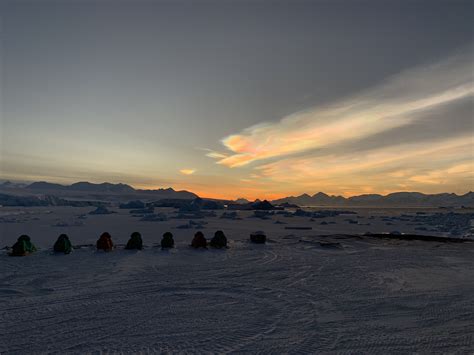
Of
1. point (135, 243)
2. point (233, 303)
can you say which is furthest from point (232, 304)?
point (135, 243)

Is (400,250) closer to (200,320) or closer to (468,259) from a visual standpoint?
(468,259)

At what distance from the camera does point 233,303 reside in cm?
987

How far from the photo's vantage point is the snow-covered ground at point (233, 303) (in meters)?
7.19

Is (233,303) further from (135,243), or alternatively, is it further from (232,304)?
(135,243)

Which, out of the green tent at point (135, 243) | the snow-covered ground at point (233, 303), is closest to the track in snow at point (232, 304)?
the snow-covered ground at point (233, 303)

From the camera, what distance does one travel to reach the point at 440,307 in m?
9.75

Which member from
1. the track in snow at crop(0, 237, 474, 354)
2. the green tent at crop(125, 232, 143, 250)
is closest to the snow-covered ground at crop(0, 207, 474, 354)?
the track in snow at crop(0, 237, 474, 354)

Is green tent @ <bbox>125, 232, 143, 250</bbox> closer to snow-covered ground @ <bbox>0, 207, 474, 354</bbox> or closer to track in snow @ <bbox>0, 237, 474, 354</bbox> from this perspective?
snow-covered ground @ <bbox>0, 207, 474, 354</bbox>

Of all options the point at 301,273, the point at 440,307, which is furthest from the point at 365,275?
the point at 440,307

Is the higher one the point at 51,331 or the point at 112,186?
the point at 112,186

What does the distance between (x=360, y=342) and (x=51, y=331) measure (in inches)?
265

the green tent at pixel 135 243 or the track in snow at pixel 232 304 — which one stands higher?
the green tent at pixel 135 243

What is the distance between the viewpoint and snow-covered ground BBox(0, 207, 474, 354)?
7.19 m

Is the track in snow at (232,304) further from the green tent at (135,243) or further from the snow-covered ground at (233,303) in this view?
the green tent at (135,243)
